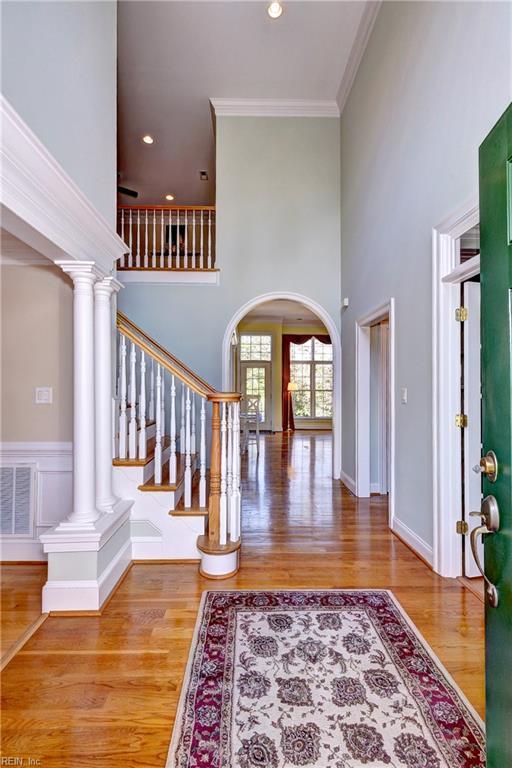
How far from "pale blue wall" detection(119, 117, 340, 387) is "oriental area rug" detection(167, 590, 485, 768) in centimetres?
365

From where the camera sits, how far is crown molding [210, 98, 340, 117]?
514cm

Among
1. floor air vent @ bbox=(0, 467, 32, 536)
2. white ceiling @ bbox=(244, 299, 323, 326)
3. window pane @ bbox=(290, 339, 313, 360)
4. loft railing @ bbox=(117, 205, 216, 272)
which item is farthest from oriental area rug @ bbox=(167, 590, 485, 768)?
window pane @ bbox=(290, 339, 313, 360)

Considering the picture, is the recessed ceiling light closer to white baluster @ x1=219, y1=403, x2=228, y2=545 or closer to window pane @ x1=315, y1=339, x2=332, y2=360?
white baluster @ x1=219, y1=403, x2=228, y2=545

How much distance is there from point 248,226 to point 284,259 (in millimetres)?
678

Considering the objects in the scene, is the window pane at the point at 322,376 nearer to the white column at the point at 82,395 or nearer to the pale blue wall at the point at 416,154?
the pale blue wall at the point at 416,154

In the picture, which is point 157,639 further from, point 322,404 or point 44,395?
point 322,404

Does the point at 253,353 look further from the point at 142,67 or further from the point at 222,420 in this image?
the point at 222,420

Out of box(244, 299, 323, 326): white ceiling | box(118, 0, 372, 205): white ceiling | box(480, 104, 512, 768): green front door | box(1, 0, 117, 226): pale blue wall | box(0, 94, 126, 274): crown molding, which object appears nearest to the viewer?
box(480, 104, 512, 768): green front door

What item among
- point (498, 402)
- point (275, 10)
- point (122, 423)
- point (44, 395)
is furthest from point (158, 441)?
point (275, 10)

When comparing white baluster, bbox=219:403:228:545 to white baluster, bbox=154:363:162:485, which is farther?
white baluster, bbox=154:363:162:485

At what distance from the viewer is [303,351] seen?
36.2 feet

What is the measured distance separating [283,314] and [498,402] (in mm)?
9117

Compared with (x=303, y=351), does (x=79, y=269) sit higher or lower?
lower

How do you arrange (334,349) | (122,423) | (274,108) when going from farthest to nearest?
(334,349) < (274,108) < (122,423)
